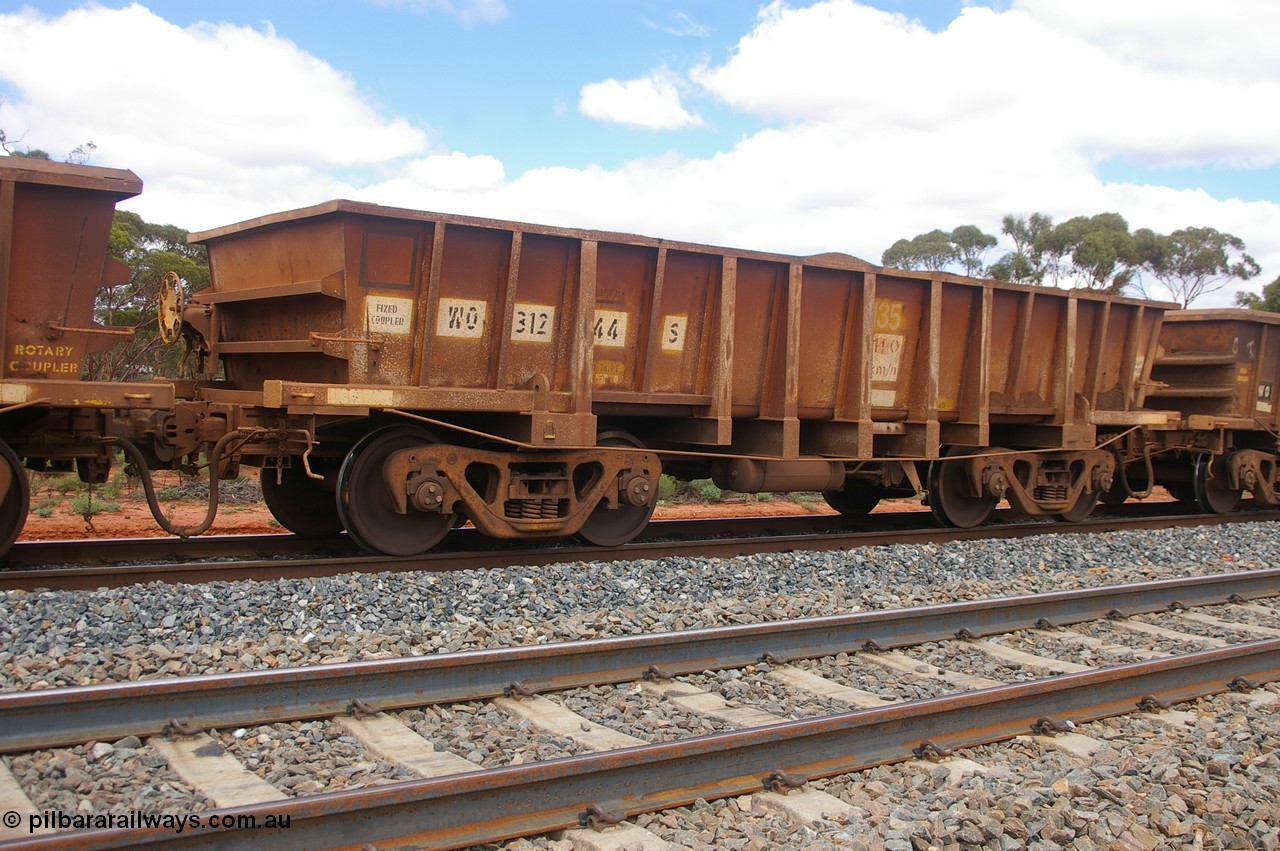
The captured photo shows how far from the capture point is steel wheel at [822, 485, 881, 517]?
12477 millimetres

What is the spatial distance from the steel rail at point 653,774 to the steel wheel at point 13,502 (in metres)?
4.63

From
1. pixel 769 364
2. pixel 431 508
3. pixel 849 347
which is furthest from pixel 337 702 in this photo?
pixel 849 347

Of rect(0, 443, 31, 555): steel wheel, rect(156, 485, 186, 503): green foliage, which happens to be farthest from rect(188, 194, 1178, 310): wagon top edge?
rect(156, 485, 186, 503): green foliage

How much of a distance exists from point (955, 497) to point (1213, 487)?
5.18 m

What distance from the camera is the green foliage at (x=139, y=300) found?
47.0ft

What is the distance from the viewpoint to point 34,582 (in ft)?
21.7

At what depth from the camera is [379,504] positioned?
316 inches

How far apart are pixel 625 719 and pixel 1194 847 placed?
2.39 meters

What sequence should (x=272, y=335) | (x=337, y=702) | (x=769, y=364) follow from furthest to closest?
(x=769, y=364) → (x=272, y=335) → (x=337, y=702)

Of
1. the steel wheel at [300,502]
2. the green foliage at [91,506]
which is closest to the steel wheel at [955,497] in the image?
the steel wheel at [300,502]

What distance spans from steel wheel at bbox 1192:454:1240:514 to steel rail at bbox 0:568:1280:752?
7.83 metres

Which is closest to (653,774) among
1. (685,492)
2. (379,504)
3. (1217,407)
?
(379,504)

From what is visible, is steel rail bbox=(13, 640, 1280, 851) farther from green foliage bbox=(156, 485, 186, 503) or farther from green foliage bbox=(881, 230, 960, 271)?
green foliage bbox=(881, 230, 960, 271)

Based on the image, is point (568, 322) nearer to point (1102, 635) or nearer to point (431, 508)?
point (431, 508)
